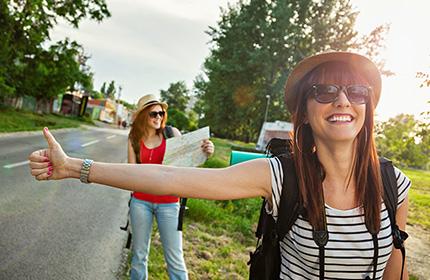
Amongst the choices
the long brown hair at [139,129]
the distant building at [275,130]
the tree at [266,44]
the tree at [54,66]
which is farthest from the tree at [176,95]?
the long brown hair at [139,129]

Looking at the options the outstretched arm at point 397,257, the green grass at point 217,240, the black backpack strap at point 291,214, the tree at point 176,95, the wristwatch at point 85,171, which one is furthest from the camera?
the tree at point 176,95

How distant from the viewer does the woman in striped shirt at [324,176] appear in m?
1.66

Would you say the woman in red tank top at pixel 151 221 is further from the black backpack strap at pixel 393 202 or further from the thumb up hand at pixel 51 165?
the black backpack strap at pixel 393 202

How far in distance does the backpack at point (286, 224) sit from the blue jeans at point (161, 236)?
5.00 ft

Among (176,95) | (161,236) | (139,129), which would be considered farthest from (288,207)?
(176,95)

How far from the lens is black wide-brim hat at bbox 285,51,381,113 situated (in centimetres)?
189

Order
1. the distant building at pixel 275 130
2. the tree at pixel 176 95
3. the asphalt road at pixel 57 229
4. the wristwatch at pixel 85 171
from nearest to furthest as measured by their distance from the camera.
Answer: the wristwatch at pixel 85 171, the asphalt road at pixel 57 229, the distant building at pixel 275 130, the tree at pixel 176 95

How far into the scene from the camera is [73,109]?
200 ft

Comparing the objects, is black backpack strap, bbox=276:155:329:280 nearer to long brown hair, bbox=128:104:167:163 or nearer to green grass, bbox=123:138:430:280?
green grass, bbox=123:138:430:280

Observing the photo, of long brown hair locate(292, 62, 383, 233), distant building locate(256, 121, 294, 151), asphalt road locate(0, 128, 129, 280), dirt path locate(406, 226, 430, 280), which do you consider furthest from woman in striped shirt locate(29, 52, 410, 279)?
distant building locate(256, 121, 294, 151)

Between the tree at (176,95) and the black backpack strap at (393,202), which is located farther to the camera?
the tree at (176,95)

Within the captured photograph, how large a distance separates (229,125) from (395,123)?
1303 inches

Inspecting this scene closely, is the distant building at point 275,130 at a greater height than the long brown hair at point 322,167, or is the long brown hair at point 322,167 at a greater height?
the distant building at point 275,130

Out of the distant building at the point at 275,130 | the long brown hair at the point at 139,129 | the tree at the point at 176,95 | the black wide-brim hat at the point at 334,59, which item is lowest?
the long brown hair at the point at 139,129
